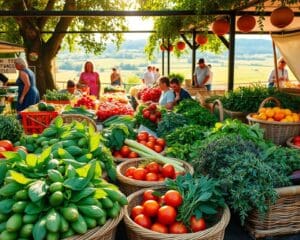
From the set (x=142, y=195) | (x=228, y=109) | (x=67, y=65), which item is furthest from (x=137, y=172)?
(x=67, y=65)

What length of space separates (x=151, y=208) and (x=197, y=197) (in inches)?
11.1

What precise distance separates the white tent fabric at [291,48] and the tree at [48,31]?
748 cm

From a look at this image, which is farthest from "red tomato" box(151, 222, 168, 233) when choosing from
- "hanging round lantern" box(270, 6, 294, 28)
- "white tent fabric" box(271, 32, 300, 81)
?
"white tent fabric" box(271, 32, 300, 81)

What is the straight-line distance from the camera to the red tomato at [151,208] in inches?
84.8

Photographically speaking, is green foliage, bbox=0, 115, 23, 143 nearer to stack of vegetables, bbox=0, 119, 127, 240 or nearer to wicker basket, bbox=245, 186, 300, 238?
stack of vegetables, bbox=0, 119, 127, 240

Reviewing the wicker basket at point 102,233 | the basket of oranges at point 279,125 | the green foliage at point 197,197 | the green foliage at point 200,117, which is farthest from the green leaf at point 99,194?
the basket of oranges at point 279,125

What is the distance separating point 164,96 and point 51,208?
4651mm

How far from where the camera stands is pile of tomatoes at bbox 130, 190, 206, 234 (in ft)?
6.74

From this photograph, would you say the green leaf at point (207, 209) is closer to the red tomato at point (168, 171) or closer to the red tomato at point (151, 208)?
the red tomato at point (151, 208)

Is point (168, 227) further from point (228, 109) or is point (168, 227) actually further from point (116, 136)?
point (228, 109)

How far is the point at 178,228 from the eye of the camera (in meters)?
2.04

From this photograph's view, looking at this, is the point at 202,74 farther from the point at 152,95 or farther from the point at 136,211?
the point at 136,211

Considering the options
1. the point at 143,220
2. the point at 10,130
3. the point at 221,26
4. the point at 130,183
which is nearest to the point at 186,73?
the point at 221,26

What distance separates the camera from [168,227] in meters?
2.09
